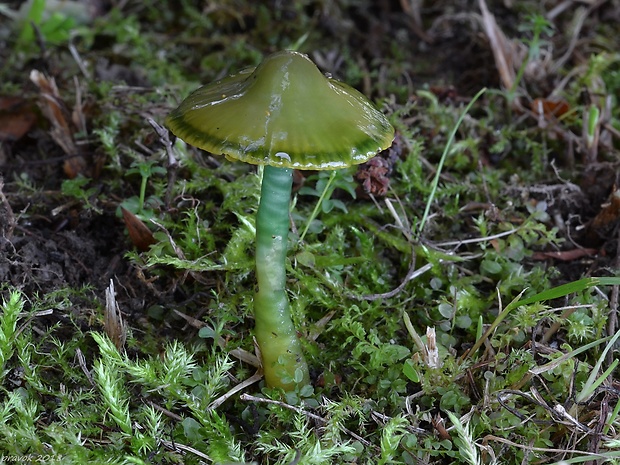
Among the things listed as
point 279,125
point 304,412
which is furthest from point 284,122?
point 304,412

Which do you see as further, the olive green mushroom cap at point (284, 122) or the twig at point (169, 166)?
the twig at point (169, 166)

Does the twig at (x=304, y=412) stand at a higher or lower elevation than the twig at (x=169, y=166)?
lower

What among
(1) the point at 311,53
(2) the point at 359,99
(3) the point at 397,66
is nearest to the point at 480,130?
(3) the point at 397,66

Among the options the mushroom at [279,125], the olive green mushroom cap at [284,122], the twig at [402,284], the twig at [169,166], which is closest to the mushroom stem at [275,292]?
the mushroom at [279,125]

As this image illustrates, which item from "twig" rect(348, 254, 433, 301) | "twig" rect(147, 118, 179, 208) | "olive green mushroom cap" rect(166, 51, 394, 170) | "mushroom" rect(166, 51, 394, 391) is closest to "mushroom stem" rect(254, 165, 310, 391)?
"mushroom" rect(166, 51, 394, 391)

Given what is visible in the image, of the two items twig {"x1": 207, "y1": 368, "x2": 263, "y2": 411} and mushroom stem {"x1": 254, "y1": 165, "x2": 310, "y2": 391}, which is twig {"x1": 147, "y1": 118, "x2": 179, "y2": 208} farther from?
twig {"x1": 207, "y1": 368, "x2": 263, "y2": 411}

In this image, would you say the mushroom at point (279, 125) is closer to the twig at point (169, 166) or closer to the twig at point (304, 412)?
the twig at point (304, 412)

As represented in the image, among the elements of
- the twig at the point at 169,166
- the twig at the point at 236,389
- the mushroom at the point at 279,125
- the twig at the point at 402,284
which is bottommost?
the twig at the point at 236,389

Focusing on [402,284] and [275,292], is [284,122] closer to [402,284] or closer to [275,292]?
[275,292]
